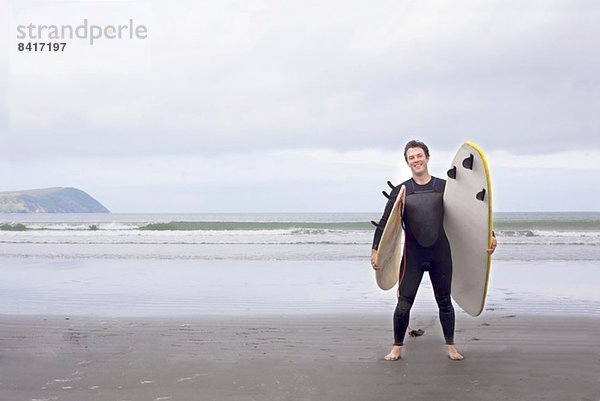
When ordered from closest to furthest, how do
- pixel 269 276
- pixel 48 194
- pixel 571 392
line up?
pixel 571 392, pixel 269 276, pixel 48 194

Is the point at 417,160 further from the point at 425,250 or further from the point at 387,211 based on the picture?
the point at 425,250

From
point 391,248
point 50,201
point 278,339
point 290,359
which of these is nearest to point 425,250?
point 391,248

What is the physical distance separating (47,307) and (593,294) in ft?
21.7

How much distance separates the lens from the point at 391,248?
186 inches

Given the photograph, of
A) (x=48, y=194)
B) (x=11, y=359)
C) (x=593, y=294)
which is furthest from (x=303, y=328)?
(x=48, y=194)

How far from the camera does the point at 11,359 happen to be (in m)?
4.38

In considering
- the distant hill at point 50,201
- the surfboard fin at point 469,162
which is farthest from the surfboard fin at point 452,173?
the distant hill at point 50,201

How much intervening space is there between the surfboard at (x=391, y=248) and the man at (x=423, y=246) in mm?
52

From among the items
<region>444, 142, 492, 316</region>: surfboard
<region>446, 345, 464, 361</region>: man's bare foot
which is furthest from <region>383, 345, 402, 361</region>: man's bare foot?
<region>444, 142, 492, 316</region>: surfboard

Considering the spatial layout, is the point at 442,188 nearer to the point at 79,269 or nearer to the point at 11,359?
the point at 11,359

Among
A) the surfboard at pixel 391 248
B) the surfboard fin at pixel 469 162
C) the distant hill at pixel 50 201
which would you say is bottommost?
the surfboard at pixel 391 248

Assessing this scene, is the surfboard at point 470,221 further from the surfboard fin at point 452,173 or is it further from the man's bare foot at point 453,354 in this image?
the man's bare foot at point 453,354

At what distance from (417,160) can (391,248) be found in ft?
2.64

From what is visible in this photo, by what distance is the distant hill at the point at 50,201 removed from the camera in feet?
252
